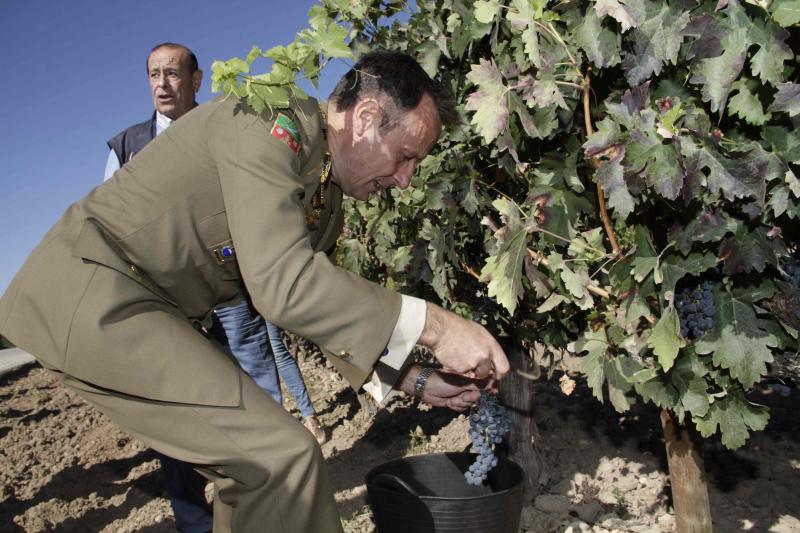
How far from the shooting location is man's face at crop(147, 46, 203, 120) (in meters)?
4.00

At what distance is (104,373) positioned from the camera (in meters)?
2.04

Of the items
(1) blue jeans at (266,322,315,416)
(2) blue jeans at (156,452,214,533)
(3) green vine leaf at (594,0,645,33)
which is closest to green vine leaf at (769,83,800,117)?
(3) green vine leaf at (594,0,645,33)

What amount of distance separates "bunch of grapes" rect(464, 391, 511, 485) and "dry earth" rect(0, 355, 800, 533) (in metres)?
1.00

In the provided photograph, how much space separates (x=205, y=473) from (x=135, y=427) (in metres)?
0.27

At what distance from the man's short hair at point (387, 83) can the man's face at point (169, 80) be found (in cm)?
196

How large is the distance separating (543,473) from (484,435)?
1.42 metres

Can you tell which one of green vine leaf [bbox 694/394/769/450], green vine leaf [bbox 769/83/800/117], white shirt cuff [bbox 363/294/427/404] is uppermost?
green vine leaf [bbox 769/83/800/117]

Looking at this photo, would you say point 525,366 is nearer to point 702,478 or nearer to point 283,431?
point 702,478

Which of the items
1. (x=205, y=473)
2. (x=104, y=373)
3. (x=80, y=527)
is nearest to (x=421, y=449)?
(x=80, y=527)

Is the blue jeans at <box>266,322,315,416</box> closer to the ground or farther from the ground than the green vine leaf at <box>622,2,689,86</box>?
closer to the ground

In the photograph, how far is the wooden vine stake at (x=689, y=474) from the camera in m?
2.67

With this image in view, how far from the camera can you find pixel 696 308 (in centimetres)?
215

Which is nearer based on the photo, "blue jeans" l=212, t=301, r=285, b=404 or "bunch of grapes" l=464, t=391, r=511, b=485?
"bunch of grapes" l=464, t=391, r=511, b=485

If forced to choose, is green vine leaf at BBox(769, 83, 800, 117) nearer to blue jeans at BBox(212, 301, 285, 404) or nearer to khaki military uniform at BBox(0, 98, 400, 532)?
khaki military uniform at BBox(0, 98, 400, 532)
